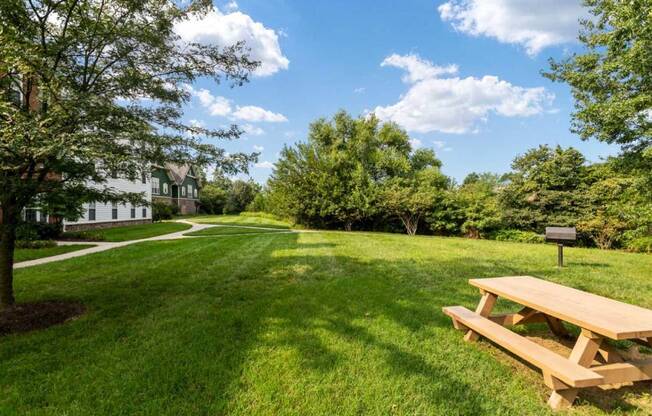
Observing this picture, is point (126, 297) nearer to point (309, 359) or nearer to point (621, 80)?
point (309, 359)

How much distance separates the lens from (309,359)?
10.5 ft

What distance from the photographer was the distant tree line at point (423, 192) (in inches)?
636

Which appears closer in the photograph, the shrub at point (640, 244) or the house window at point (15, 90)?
the house window at point (15, 90)

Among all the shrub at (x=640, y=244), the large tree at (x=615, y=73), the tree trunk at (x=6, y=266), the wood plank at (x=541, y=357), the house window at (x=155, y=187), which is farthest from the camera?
the house window at (x=155, y=187)

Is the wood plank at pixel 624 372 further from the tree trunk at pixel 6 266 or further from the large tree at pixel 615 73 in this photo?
the large tree at pixel 615 73

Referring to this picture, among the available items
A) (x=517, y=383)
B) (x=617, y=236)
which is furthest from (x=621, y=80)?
(x=517, y=383)

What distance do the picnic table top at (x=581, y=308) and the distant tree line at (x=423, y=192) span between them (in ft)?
47.9

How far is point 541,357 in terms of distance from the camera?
2.62 m

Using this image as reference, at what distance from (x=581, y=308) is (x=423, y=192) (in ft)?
59.4

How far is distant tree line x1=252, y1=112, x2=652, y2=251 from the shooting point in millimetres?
16156

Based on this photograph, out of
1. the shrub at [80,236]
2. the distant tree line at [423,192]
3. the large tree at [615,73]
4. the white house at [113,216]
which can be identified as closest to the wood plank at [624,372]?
the large tree at [615,73]

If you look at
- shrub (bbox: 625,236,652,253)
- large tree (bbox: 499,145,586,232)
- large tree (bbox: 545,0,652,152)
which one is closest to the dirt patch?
large tree (bbox: 545,0,652,152)

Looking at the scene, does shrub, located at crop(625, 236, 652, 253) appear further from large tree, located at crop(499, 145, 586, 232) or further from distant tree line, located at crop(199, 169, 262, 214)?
distant tree line, located at crop(199, 169, 262, 214)

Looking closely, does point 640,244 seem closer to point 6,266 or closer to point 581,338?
point 581,338
